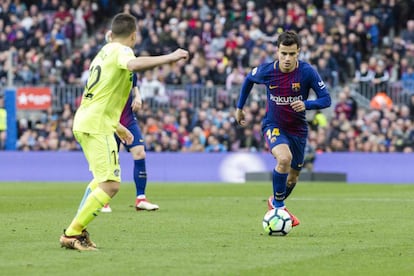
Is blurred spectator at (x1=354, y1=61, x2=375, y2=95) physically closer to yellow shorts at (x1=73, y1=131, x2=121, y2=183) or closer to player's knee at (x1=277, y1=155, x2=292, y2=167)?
player's knee at (x1=277, y1=155, x2=292, y2=167)

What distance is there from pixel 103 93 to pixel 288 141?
3640 mm

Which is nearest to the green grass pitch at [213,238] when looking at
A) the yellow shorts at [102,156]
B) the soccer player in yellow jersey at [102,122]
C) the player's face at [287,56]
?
the soccer player in yellow jersey at [102,122]

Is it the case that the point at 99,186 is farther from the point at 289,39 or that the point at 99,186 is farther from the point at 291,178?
the point at 291,178

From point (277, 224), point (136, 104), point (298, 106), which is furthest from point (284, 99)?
point (136, 104)

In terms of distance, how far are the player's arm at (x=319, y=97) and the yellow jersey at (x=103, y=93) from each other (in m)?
2.82

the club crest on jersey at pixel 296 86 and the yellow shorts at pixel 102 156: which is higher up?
the club crest on jersey at pixel 296 86

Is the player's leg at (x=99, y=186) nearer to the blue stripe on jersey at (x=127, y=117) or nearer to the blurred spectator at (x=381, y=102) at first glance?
the blue stripe on jersey at (x=127, y=117)

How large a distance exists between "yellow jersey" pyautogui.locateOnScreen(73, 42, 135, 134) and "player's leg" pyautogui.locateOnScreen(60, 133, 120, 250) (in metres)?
0.11

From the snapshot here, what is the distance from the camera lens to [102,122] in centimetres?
1009

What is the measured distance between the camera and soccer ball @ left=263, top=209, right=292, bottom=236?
38.5 ft

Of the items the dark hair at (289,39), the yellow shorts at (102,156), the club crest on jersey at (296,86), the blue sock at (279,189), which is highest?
the dark hair at (289,39)

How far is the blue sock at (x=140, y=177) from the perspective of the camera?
16.3 m

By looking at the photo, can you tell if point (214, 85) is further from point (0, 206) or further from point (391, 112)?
point (0, 206)

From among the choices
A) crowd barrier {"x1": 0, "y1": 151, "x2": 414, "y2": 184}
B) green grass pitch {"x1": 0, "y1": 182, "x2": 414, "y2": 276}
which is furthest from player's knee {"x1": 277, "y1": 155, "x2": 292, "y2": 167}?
crowd barrier {"x1": 0, "y1": 151, "x2": 414, "y2": 184}
